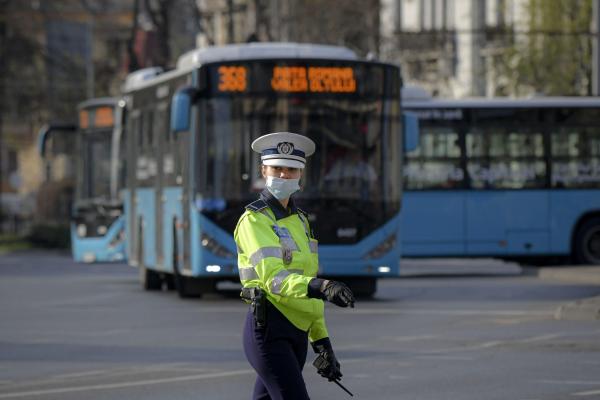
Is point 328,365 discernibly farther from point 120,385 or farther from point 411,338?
point 411,338

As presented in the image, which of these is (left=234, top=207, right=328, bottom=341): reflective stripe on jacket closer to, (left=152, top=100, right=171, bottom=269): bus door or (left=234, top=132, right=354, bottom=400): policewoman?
(left=234, top=132, right=354, bottom=400): policewoman

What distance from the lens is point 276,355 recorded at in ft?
25.4

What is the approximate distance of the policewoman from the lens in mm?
7688

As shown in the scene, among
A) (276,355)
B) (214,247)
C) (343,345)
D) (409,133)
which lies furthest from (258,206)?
(409,133)

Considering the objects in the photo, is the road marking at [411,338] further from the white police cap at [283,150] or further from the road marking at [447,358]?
the white police cap at [283,150]

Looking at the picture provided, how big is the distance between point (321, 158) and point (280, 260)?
14.2 meters

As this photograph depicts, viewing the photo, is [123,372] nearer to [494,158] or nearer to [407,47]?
[494,158]

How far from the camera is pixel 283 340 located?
7.80 meters

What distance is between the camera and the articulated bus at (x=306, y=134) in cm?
2172

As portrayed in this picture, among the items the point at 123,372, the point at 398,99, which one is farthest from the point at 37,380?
the point at 398,99

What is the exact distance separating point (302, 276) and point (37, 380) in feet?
20.2

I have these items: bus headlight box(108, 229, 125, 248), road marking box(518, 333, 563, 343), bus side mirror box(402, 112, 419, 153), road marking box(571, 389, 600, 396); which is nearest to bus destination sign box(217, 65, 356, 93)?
bus side mirror box(402, 112, 419, 153)

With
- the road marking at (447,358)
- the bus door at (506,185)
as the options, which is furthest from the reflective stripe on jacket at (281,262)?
the bus door at (506,185)

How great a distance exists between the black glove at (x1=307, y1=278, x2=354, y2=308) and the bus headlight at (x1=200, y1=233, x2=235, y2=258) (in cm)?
1397
